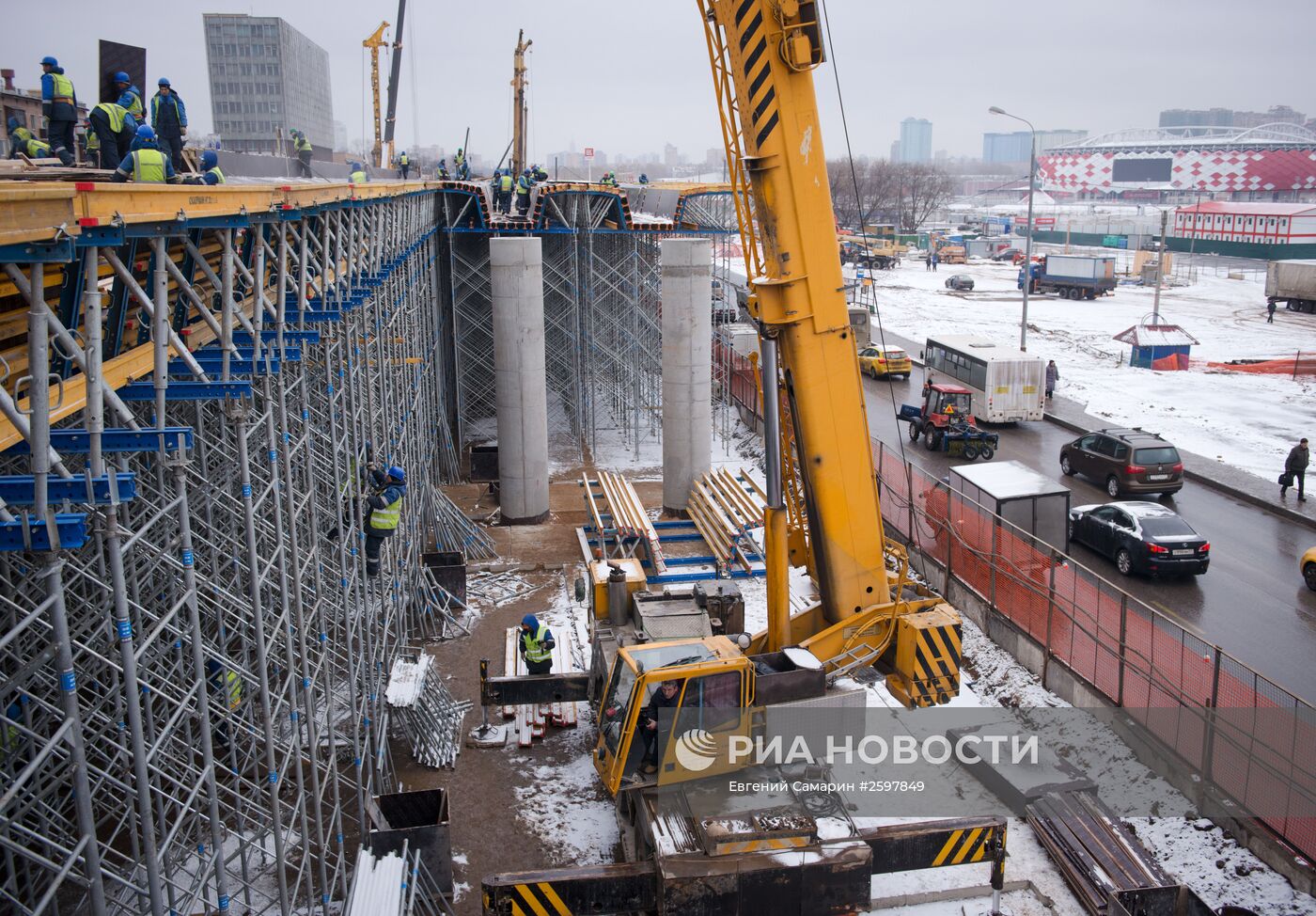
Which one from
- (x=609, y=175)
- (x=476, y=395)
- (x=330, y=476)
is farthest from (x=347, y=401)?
(x=609, y=175)

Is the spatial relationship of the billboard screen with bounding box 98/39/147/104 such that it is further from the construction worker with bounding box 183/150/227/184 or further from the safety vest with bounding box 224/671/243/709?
the safety vest with bounding box 224/671/243/709

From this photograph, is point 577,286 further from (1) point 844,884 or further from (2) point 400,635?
(1) point 844,884

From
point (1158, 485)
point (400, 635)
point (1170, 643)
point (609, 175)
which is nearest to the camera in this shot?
point (1170, 643)

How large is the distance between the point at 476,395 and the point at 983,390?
14.0m

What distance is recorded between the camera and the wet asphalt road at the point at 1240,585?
48.2 ft

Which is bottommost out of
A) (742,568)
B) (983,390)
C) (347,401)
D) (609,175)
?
(742,568)

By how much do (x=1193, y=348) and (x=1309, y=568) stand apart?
2624 centimetres

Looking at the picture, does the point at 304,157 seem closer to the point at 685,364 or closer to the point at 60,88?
the point at 685,364

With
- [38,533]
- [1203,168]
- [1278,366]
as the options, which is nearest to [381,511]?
[38,533]

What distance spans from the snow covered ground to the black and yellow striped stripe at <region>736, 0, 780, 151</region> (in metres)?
9.33

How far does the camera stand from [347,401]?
42.2 feet

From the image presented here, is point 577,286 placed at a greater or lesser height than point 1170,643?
greater

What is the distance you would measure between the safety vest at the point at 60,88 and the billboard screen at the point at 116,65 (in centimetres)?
83

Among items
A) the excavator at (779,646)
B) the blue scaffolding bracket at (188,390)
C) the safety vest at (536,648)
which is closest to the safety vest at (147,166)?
the blue scaffolding bracket at (188,390)
